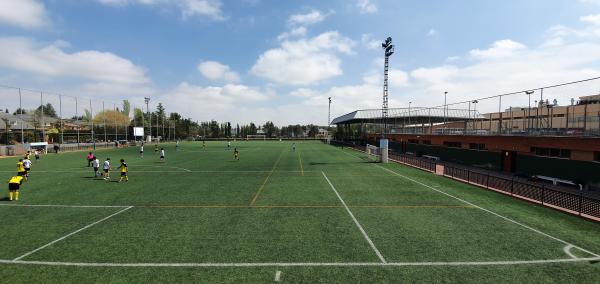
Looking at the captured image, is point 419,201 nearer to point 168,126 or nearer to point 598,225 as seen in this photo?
point 598,225

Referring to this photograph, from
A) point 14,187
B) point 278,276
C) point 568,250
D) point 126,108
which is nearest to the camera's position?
point 278,276

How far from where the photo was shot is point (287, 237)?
11.4m

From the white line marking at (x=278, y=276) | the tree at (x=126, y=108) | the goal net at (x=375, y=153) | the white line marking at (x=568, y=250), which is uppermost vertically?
the tree at (x=126, y=108)

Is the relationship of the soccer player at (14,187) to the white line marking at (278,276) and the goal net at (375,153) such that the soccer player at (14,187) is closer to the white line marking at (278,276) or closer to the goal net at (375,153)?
the white line marking at (278,276)

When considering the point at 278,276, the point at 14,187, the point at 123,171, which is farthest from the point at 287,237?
the point at 123,171

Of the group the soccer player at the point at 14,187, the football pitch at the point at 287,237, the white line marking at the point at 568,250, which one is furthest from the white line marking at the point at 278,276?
the soccer player at the point at 14,187

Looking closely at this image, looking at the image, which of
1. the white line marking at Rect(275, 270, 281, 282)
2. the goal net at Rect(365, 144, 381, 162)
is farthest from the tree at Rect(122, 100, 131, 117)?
the white line marking at Rect(275, 270, 281, 282)

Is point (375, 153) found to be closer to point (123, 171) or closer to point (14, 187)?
point (123, 171)

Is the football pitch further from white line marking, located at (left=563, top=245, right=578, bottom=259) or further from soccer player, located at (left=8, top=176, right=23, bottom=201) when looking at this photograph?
soccer player, located at (left=8, top=176, right=23, bottom=201)

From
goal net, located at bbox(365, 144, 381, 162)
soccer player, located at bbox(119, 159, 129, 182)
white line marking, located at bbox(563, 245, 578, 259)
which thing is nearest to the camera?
white line marking, located at bbox(563, 245, 578, 259)

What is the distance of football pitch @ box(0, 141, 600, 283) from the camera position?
863 centimetres

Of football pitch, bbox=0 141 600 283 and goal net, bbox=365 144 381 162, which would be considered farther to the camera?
goal net, bbox=365 144 381 162

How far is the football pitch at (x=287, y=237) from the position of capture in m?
8.63

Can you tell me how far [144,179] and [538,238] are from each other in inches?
994
